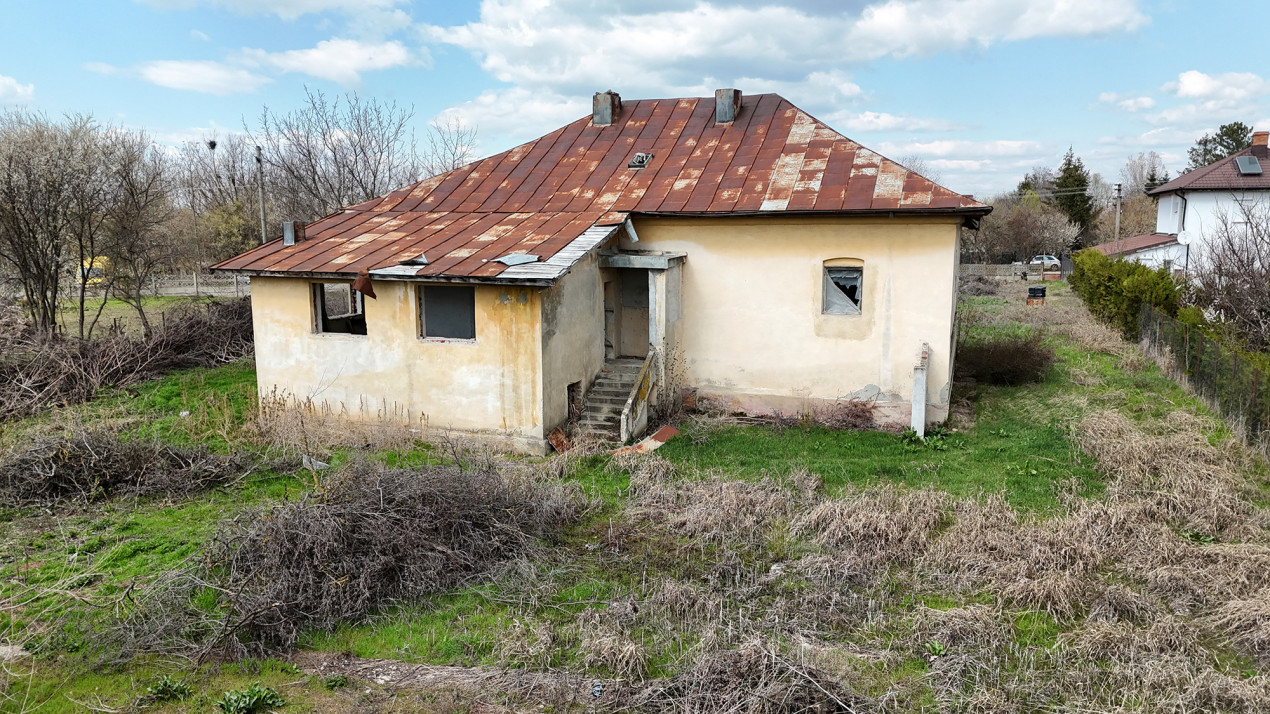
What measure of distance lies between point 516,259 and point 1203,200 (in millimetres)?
30619

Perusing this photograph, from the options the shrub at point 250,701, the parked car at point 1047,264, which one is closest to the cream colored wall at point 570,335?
the shrub at point 250,701

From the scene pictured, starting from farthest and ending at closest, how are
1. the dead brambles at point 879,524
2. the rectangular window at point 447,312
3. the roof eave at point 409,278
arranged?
1. the rectangular window at point 447,312
2. the roof eave at point 409,278
3. the dead brambles at point 879,524

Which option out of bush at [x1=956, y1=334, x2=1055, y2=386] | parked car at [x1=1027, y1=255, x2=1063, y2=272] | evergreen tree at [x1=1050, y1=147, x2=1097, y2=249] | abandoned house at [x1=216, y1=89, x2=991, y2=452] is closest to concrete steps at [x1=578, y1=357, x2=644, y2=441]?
abandoned house at [x1=216, y1=89, x2=991, y2=452]

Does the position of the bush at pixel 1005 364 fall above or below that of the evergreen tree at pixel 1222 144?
below

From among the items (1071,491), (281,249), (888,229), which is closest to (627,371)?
(888,229)

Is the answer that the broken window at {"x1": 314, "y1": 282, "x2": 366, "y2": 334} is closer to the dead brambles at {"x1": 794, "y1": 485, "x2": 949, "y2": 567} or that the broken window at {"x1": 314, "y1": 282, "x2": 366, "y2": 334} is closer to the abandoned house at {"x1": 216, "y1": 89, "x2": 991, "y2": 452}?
the abandoned house at {"x1": 216, "y1": 89, "x2": 991, "y2": 452}

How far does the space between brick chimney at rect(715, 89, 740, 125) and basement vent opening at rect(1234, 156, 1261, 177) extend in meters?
25.3

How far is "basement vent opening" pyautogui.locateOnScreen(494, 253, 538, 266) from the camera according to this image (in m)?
11.4

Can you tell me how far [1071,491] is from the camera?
9.43 metres

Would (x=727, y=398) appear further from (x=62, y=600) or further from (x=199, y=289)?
(x=199, y=289)

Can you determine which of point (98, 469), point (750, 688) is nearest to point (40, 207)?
point (98, 469)

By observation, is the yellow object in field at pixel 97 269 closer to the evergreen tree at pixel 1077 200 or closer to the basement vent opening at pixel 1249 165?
the basement vent opening at pixel 1249 165

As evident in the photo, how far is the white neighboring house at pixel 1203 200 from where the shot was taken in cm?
2852

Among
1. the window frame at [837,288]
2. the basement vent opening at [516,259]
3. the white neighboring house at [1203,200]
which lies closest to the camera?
the basement vent opening at [516,259]
